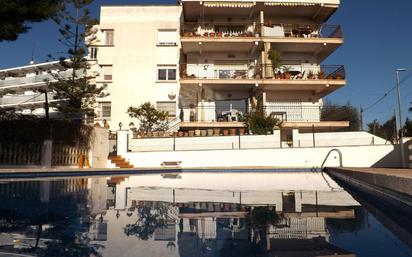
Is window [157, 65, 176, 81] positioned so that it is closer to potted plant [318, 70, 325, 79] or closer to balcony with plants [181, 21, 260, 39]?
balcony with plants [181, 21, 260, 39]

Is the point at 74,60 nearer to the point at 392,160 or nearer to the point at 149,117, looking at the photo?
the point at 149,117

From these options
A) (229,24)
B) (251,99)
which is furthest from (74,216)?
(229,24)

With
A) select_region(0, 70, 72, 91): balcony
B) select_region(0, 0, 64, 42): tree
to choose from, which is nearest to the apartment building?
select_region(0, 0, 64, 42): tree

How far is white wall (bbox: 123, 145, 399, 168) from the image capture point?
1803 cm

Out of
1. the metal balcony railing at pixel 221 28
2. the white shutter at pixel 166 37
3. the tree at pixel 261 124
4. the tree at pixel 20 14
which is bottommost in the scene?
the tree at pixel 261 124

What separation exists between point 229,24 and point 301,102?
26.3 ft

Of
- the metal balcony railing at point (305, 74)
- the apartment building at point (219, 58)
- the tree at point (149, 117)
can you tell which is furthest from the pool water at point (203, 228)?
the metal balcony railing at point (305, 74)

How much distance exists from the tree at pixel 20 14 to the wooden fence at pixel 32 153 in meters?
5.37

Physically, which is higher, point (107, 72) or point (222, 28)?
point (222, 28)

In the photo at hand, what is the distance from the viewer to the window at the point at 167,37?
26.5 meters

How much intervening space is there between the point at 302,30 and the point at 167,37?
401 inches

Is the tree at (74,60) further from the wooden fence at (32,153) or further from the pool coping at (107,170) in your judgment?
the pool coping at (107,170)

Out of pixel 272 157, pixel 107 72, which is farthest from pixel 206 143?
pixel 107 72

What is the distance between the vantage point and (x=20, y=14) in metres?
11.3
